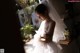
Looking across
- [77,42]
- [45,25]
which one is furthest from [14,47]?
[77,42]

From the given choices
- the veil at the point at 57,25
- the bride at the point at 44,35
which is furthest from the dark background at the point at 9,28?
the veil at the point at 57,25

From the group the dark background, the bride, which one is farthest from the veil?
the dark background

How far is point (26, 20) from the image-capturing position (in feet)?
5.99

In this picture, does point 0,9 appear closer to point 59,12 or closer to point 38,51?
point 38,51

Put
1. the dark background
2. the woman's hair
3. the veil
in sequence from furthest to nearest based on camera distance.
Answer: the veil < the woman's hair < the dark background

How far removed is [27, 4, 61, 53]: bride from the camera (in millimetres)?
1577

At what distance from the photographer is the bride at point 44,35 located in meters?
1.58

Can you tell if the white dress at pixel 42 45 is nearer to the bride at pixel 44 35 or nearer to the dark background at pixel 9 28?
the bride at pixel 44 35

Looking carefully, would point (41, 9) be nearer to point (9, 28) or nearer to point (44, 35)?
point (44, 35)

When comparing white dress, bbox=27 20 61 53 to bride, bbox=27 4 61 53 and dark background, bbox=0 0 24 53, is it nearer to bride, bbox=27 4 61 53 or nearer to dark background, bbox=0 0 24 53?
bride, bbox=27 4 61 53

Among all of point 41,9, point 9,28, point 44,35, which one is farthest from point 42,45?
point 9,28

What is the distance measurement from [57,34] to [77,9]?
0.35 meters

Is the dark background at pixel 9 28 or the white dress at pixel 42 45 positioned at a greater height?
the dark background at pixel 9 28

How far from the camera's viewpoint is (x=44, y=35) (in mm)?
1575
